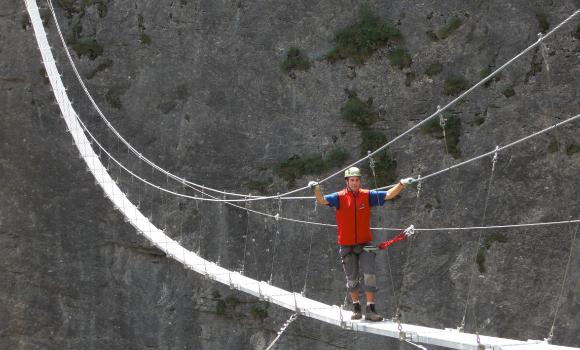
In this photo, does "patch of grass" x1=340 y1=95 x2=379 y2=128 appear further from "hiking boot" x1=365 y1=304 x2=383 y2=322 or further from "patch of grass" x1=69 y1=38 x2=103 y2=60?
"hiking boot" x1=365 y1=304 x2=383 y2=322

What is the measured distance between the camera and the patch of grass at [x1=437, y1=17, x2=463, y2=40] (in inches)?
612

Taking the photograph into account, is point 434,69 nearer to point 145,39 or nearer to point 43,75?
point 145,39

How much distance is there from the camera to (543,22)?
49.0 ft

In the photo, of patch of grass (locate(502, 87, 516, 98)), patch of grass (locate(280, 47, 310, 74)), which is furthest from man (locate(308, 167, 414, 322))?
patch of grass (locate(280, 47, 310, 74))

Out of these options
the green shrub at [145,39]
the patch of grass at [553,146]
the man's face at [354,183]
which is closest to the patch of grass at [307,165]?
the patch of grass at [553,146]

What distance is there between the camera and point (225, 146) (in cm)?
1672

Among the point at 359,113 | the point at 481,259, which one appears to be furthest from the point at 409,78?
the point at 481,259

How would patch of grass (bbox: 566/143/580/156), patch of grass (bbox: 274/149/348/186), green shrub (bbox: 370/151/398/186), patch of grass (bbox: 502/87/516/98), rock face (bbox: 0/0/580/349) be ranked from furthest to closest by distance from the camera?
patch of grass (bbox: 274/149/348/186) < green shrub (bbox: 370/151/398/186) < patch of grass (bbox: 502/87/516/98) < rock face (bbox: 0/0/580/349) < patch of grass (bbox: 566/143/580/156)

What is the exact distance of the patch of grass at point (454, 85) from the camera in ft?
50.2

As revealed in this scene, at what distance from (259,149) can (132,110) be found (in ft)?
7.64

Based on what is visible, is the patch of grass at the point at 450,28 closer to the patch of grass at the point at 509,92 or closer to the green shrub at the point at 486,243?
the patch of grass at the point at 509,92

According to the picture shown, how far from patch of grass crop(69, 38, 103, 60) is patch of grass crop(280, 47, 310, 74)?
322 cm

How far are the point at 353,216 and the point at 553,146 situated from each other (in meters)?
6.19

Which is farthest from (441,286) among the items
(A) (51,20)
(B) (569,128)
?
(A) (51,20)
